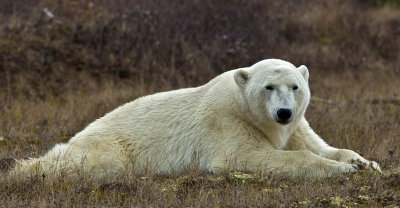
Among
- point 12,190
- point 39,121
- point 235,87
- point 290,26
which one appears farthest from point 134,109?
point 290,26

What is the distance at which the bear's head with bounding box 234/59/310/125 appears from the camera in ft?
17.3

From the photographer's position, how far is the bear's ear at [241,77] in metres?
5.77

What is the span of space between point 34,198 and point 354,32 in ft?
39.1

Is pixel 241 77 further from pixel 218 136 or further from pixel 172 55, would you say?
pixel 172 55

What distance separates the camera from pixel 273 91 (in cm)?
542

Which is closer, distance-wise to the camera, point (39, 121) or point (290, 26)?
point (39, 121)

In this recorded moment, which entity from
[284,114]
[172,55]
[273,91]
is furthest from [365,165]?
[172,55]

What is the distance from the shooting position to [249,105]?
5.72 metres

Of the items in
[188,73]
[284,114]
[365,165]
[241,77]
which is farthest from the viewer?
[188,73]

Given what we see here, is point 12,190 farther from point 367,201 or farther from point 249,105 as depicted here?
point 367,201

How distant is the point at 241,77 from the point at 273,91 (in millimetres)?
499

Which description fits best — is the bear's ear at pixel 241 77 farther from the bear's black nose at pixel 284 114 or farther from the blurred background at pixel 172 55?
the blurred background at pixel 172 55

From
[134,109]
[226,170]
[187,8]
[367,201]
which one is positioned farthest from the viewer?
[187,8]

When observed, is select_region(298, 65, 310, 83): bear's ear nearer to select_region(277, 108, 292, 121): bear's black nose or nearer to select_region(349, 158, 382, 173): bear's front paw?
select_region(277, 108, 292, 121): bear's black nose
